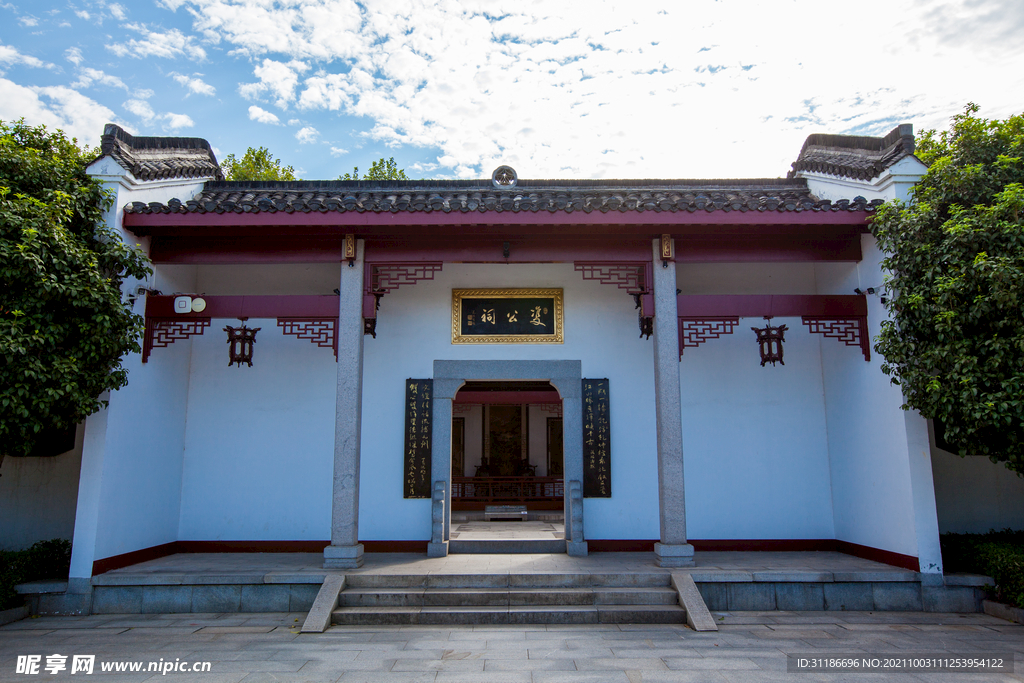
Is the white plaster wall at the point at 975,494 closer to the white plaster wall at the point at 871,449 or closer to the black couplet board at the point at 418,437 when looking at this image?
the white plaster wall at the point at 871,449

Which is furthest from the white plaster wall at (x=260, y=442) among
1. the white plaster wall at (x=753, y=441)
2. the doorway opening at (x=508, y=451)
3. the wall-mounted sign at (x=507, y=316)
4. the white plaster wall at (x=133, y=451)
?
the white plaster wall at (x=753, y=441)

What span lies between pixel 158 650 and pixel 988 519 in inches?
334

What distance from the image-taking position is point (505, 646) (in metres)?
4.70

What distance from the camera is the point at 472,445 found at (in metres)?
14.4

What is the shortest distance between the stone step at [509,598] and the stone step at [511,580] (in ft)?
0.49

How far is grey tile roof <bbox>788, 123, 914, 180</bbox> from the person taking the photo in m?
6.18

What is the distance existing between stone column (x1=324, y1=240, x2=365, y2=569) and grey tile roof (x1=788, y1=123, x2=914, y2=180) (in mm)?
5616

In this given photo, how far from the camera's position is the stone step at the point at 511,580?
571 cm

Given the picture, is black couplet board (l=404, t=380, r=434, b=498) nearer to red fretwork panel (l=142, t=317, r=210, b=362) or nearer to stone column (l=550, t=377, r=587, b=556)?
stone column (l=550, t=377, r=587, b=556)

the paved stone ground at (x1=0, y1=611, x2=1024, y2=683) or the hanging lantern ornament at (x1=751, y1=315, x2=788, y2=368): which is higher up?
the hanging lantern ornament at (x1=751, y1=315, x2=788, y2=368)

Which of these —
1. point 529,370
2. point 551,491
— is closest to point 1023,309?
point 529,370

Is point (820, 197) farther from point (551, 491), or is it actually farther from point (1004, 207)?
point (551, 491)

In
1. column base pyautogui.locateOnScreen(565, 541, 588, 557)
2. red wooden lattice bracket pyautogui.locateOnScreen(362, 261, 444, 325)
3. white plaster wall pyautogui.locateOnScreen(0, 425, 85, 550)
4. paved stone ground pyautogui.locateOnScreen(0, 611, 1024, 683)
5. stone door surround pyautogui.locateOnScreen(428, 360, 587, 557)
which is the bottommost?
paved stone ground pyautogui.locateOnScreen(0, 611, 1024, 683)

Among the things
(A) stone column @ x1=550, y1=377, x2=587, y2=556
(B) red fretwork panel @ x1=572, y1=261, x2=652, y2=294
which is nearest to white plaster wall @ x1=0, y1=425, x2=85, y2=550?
(A) stone column @ x1=550, y1=377, x2=587, y2=556
